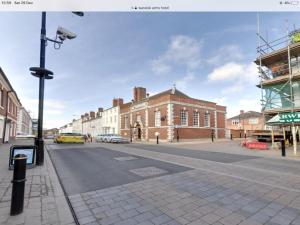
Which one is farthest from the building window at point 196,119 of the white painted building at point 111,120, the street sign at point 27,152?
the street sign at point 27,152

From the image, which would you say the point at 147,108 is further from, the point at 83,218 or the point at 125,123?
the point at 83,218

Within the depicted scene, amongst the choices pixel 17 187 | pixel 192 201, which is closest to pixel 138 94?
pixel 192 201

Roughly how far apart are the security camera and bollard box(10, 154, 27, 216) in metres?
5.83

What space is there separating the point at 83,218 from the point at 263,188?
447 centimetres

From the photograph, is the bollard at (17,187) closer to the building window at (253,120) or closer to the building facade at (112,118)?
the building facade at (112,118)

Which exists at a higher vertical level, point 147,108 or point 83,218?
point 147,108

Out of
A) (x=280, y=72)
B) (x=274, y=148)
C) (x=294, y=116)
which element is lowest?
(x=274, y=148)

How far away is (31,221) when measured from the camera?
9.81ft

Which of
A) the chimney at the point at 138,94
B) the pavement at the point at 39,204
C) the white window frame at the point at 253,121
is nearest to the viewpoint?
the pavement at the point at 39,204

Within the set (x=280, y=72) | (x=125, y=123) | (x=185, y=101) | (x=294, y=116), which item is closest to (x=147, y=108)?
(x=185, y=101)

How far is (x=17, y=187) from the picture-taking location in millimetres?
3297

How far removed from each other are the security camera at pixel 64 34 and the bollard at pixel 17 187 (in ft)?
19.1

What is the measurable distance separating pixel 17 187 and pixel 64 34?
628 cm

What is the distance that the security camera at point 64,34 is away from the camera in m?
7.42
